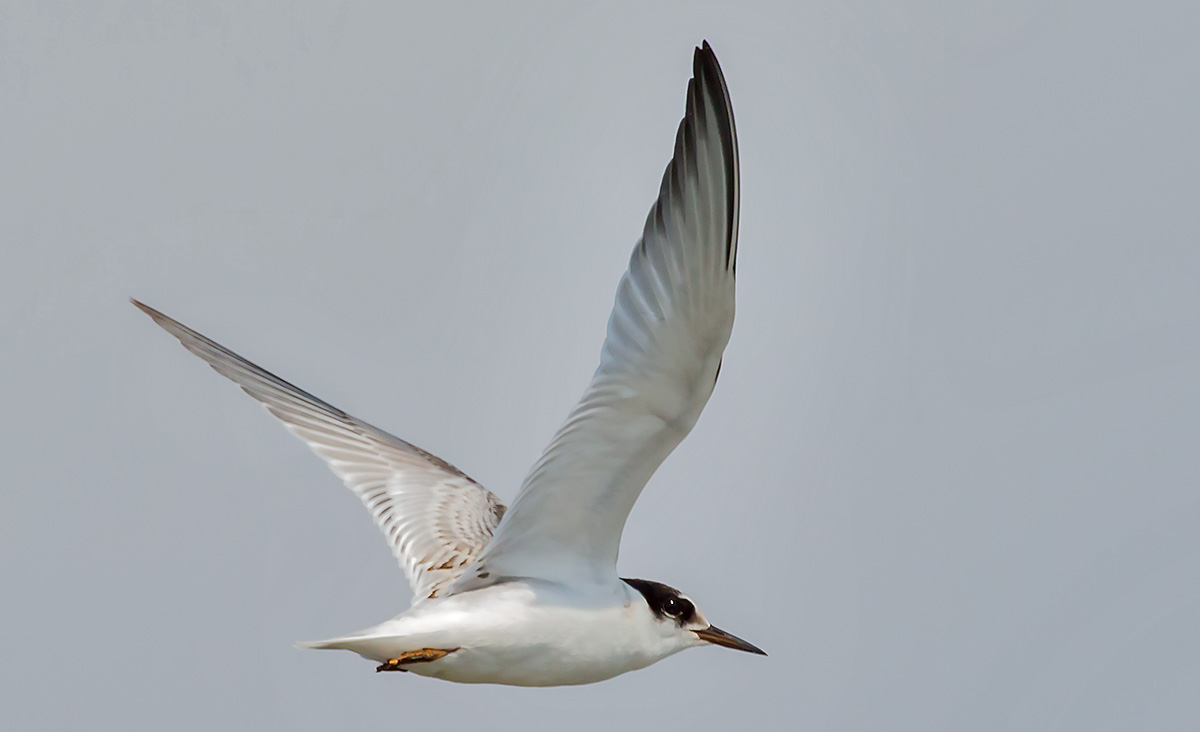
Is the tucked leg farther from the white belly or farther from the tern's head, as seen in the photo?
the tern's head

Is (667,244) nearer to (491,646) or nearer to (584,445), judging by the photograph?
(584,445)

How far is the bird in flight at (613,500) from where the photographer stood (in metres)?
4.29

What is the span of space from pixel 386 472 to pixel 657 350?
8.00 ft

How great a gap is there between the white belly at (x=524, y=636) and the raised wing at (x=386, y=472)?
1.11 m

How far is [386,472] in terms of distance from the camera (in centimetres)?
655

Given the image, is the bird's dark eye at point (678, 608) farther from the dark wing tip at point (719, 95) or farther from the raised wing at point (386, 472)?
the dark wing tip at point (719, 95)

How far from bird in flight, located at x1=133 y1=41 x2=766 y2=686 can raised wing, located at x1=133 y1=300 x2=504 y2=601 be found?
21 cm

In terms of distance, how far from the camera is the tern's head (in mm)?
5340

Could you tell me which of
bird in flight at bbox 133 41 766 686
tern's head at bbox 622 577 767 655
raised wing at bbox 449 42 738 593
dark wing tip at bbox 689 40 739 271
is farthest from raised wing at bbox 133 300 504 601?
dark wing tip at bbox 689 40 739 271

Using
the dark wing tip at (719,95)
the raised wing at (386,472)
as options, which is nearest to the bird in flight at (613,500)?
the dark wing tip at (719,95)

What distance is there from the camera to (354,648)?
449cm

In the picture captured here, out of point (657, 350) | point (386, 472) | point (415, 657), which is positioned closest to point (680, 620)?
point (415, 657)

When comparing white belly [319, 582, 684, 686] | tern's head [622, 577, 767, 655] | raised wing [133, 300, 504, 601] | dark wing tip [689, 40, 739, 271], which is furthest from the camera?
raised wing [133, 300, 504, 601]

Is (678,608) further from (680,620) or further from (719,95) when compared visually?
(719,95)
